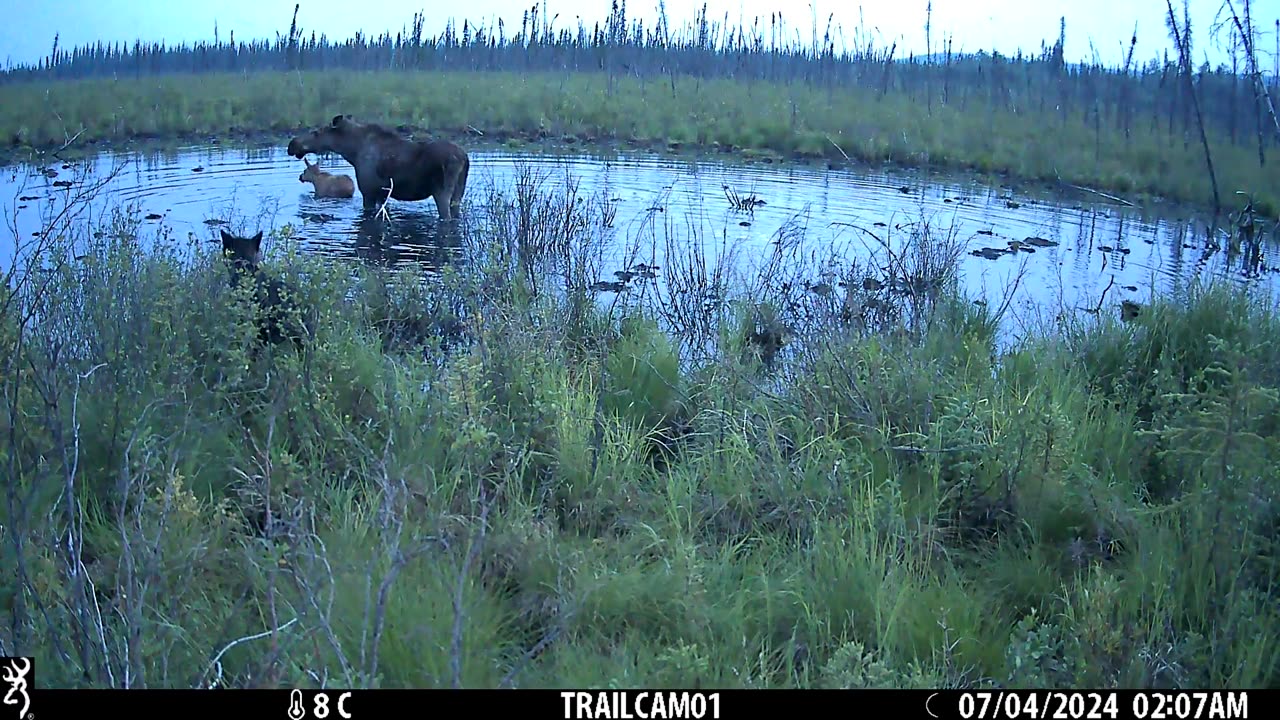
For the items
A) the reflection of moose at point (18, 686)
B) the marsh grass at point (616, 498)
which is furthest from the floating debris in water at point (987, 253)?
the reflection of moose at point (18, 686)

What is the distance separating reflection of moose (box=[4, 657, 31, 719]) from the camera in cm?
268

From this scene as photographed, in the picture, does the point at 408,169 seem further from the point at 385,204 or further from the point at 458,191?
the point at 458,191

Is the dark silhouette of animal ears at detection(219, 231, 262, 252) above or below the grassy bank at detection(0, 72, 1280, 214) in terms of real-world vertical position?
below

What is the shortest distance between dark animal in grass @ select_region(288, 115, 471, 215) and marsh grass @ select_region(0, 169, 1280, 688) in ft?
15.2

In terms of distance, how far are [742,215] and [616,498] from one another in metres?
7.45

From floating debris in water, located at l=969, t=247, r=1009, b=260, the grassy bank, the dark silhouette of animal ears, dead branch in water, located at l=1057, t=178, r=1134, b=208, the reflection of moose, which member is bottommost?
the reflection of moose

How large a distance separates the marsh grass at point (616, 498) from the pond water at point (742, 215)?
1.94m

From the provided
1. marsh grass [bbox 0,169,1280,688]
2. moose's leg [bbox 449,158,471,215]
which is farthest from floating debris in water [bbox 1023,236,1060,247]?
moose's leg [bbox 449,158,471,215]

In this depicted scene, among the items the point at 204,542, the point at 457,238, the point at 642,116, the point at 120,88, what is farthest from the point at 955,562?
the point at 120,88

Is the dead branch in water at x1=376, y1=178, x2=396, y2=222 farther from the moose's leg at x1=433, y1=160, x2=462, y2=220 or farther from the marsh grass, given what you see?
the marsh grass

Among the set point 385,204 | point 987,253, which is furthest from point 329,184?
point 987,253

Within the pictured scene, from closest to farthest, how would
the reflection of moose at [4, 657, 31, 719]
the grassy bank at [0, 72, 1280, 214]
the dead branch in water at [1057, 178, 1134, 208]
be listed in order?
the reflection of moose at [4, 657, 31, 719], the dead branch in water at [1057, 178, 1134, 208], the grassy bank at [0, 72, 1280, 214]

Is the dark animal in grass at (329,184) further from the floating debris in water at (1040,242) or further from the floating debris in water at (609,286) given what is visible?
the floating debris in water at (1040,242)

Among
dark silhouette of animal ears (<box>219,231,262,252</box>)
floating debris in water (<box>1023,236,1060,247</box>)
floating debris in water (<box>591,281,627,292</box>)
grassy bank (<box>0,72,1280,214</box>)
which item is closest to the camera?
dark silhouette of animal ears (<box>219,231,262,252</box>)
